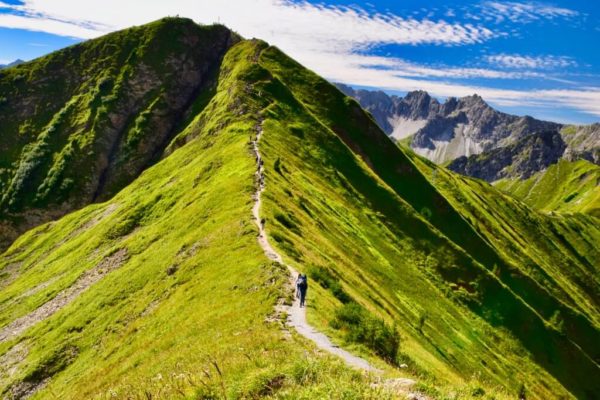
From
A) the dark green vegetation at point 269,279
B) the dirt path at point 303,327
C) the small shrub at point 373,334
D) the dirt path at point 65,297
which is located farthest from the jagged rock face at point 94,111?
the small shrub at point 373,334

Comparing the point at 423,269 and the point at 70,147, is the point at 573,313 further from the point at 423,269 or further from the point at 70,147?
the point at 70,147

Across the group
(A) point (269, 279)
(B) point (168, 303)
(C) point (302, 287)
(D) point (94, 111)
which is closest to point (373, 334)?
(C) point (302, 287)

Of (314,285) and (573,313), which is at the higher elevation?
(314,285)

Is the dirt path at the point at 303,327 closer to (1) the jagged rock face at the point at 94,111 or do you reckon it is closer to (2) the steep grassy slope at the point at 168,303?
(2) the steep grassy slope at the point at 168,303

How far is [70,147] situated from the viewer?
129625 mm

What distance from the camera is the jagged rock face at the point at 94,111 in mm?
120375

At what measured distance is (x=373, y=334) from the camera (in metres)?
25.2

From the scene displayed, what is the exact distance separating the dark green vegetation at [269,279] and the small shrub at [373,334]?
0.33 feet

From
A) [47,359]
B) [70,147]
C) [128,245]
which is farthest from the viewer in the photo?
[70,147]

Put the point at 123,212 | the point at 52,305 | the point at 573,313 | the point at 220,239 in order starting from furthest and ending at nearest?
the point at 573,313 → the point at 123,212 → the point at 52,305 → the point at 220,239

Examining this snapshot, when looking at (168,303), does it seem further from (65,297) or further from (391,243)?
(391,243)

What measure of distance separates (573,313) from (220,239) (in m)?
112

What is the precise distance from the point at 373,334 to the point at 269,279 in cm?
1064

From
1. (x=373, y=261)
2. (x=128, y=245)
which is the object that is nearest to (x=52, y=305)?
(x=128, y=245)
